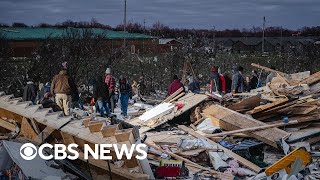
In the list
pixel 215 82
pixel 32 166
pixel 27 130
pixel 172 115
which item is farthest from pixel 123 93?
pixel 32 166

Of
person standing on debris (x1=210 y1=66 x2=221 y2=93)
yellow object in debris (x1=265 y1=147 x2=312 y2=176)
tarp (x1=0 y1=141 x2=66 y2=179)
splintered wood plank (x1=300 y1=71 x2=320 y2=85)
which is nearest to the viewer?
tarp (x1=0 y1=141 x2=66 y2=179)

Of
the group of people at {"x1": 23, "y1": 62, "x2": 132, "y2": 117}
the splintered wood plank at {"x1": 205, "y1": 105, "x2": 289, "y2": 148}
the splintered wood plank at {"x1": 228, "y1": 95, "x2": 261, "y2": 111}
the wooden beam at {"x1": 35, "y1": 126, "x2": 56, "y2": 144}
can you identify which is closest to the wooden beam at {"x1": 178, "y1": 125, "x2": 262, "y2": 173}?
the splintered wood plank at {"x1": 205, "y1": 105, "x2": 289, "y2": 148}

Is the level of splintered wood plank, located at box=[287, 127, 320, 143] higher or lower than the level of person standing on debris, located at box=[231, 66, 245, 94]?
lower

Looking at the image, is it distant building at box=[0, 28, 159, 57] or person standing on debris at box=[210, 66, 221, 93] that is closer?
person standing on debris at box=[210, 66, 221, 93]

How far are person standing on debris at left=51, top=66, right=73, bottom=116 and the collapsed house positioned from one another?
79.0 inches

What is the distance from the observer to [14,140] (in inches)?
317

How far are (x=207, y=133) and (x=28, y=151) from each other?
Result: 502cm

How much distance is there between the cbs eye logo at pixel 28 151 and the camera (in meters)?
7.31

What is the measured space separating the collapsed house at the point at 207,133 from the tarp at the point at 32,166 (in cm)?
67

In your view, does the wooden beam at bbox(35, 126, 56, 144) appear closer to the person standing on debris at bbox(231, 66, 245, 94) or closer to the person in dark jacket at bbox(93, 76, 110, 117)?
the person in dark jacket at bbox(93, 76, 110, 117)

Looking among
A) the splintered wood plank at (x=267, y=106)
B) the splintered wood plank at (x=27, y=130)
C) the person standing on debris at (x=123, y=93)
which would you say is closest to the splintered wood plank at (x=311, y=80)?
the splintered wood plank at (x=267, y=106)

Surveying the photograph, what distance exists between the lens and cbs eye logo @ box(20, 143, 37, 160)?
7.31m

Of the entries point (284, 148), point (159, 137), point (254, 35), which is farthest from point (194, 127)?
point (254, 35)

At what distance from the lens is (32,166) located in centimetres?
704
